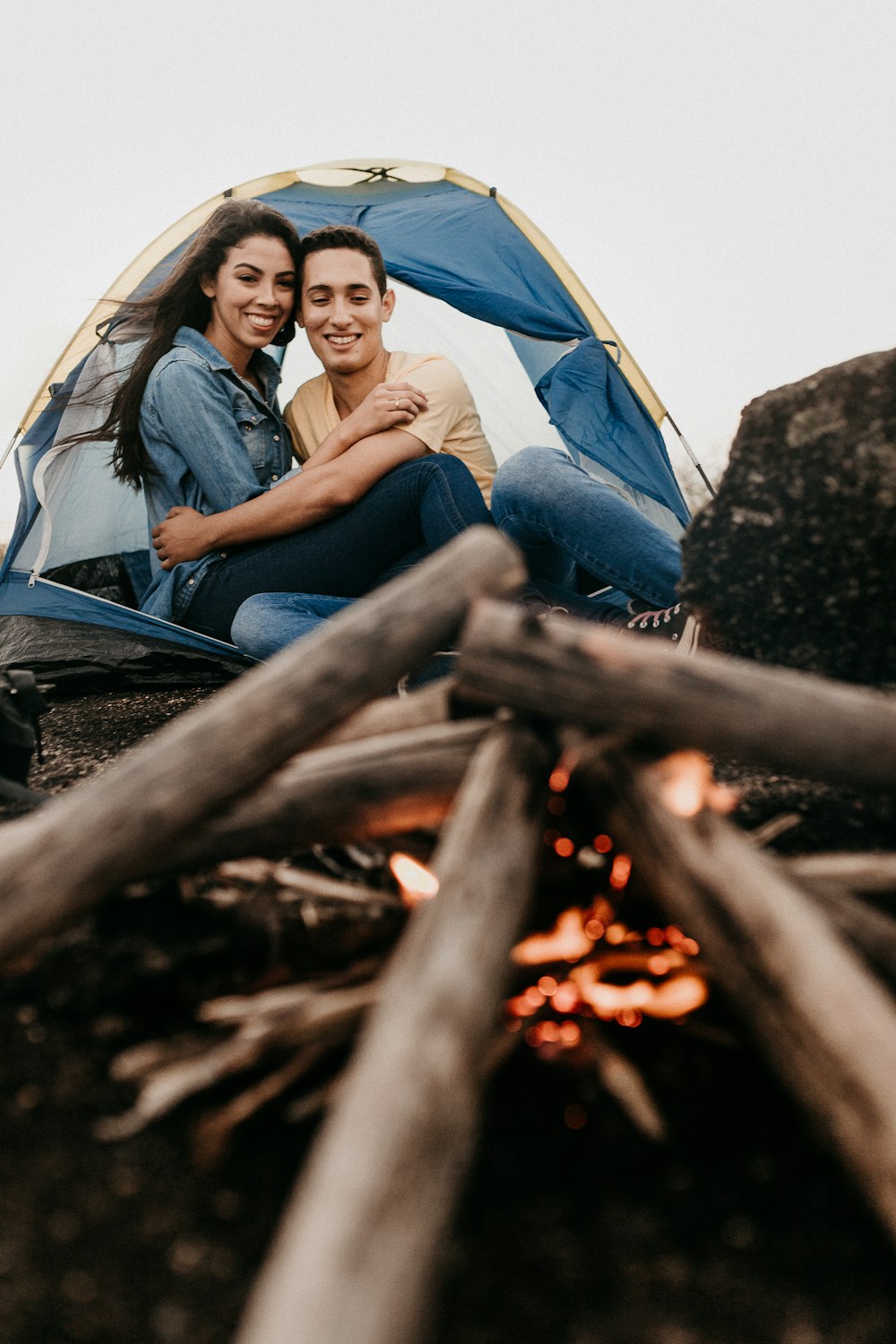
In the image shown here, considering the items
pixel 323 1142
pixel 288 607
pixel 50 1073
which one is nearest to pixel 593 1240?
pixel 323 1142

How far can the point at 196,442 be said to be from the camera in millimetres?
3535

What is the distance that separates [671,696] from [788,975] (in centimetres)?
39

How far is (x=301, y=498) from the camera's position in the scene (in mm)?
3410

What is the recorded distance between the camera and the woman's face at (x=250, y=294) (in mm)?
3705

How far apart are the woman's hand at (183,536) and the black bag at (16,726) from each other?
3.86 feet

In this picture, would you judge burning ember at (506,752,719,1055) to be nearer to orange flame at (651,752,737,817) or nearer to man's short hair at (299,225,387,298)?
orange flame at (651,752,737,817)

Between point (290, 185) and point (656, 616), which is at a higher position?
point (290, 185)

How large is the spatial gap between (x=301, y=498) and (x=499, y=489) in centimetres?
75

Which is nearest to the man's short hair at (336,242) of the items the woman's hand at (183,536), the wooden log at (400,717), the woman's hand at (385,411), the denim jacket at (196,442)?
the denim jacket at (196,442)

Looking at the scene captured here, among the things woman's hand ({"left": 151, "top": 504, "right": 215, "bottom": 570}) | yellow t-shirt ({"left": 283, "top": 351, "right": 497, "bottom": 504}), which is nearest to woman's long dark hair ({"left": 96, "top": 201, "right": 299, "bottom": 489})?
woman's hand ({"left": 151, "top": 504, "right": 215, "bottom": 570})

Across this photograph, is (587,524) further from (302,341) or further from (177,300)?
(302,341)

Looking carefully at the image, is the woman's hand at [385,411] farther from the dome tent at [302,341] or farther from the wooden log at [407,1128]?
the wooden log at [407,1128]

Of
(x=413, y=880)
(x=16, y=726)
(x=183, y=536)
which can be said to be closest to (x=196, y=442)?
(x=183, y=536)

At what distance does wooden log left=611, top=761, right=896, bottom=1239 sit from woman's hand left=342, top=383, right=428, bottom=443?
2567mm
